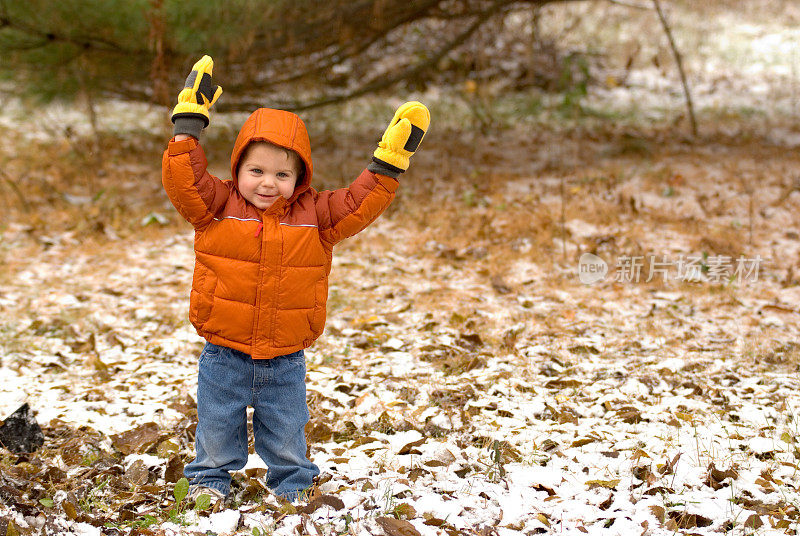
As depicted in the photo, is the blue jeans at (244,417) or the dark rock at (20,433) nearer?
the blue jeans at (244,417)

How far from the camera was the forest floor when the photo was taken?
2.81 metres

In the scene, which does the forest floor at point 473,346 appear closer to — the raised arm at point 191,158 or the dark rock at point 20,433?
the dark rock at point 20,433

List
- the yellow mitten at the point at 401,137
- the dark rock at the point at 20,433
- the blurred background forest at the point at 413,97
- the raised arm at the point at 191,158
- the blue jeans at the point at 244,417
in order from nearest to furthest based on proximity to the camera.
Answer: the raised arm at the point at 191,158 < the yellow mitten at the point at 401,137 < the blue jeans at the point at 244,417 < the dark rock at the point at 20,433 < the blurred background forest at the point at 413,97

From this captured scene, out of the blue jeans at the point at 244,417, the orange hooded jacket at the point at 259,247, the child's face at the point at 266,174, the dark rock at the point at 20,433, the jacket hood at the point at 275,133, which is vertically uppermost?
the jacket hood at the point at 275,133

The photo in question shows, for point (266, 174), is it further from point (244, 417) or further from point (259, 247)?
point (244, 417)

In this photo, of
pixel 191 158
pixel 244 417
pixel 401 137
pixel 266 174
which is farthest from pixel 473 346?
pixel 191 158

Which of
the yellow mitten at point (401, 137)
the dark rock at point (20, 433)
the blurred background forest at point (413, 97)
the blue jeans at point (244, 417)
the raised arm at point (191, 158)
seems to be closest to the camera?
the raised arm at point (191, 158)

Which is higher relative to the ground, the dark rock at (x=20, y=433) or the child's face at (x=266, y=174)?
the child's face at (x=266, y=174)

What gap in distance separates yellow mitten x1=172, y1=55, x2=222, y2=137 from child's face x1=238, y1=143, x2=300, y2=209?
0.21 meters

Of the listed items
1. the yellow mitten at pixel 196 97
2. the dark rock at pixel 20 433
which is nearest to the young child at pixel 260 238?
the yellow mitten at pixel 196 97

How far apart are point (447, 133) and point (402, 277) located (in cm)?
431

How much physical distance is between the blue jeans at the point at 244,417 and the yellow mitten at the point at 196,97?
88cm

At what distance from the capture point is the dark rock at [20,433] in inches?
125

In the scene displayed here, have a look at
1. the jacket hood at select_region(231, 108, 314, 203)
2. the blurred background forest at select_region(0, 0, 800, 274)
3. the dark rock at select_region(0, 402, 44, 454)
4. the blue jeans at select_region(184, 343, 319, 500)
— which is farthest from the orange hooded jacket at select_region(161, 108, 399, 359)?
the blurred background forest at select_region(0, 0, 800, 274)
